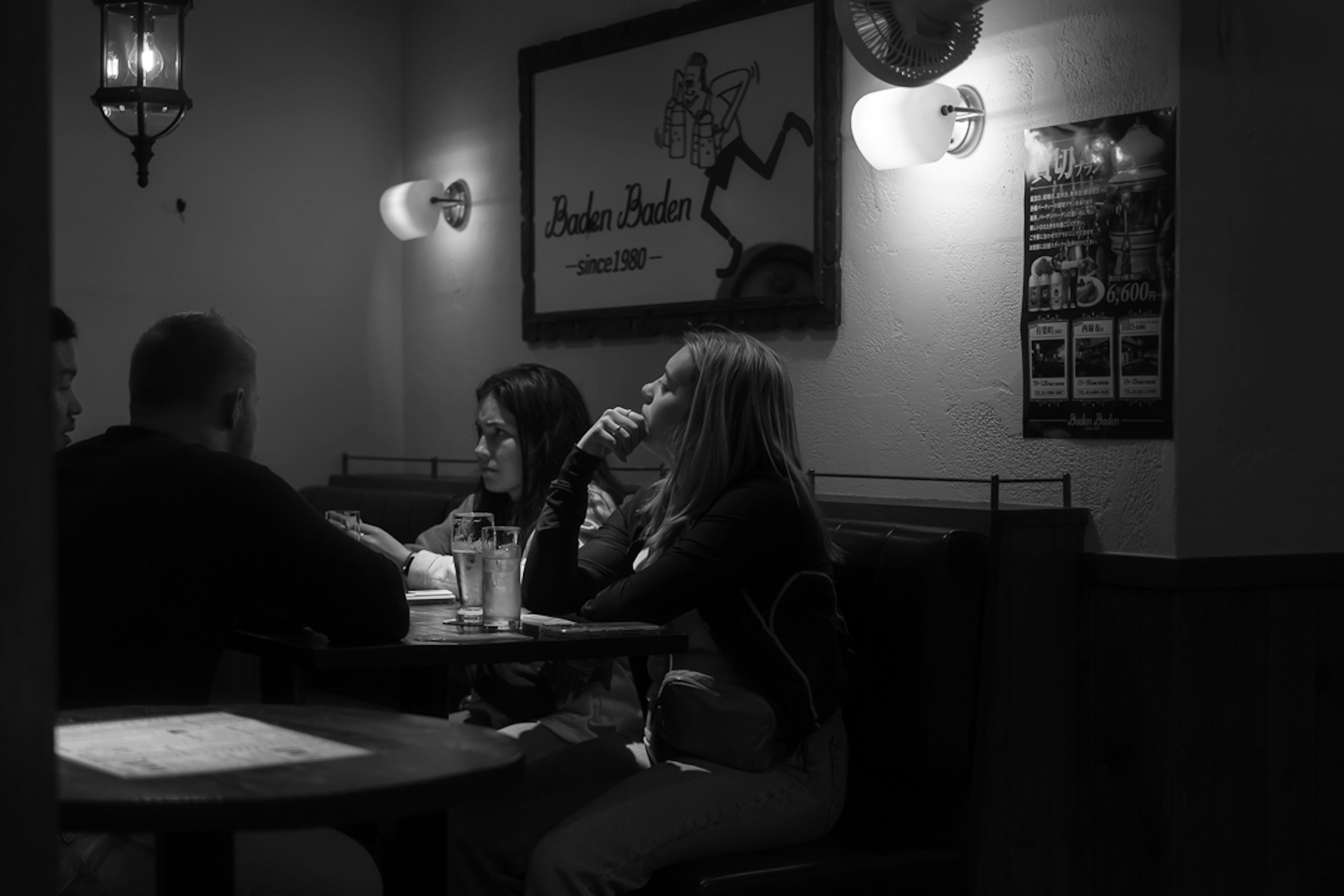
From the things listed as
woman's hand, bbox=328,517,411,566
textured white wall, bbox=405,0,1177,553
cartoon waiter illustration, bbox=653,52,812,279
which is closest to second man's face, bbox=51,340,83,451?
woman's hand, bbox=328,517,411,566

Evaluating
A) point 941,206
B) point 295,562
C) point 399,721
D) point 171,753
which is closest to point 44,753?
point 171,753

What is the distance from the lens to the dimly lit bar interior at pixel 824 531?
2080mm

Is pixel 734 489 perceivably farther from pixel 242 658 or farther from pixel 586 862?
pixel 242 658

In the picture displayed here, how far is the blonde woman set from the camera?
97.0 inches

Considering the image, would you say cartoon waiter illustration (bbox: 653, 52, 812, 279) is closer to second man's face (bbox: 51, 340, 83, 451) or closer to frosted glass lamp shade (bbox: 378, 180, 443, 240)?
frosted glass lamp shade (bbox: 378, 180, 443, 240)

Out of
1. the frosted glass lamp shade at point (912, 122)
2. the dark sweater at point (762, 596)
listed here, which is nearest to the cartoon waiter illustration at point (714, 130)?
the frosted glass lamp shade at point (912, 122)

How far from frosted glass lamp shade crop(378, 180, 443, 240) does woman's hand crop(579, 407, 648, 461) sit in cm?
252

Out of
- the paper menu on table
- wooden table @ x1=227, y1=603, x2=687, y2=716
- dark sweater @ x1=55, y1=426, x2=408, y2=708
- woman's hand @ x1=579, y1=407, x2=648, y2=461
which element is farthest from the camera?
woman's hand @ x1=579, y1=407, x2=648, y2=461

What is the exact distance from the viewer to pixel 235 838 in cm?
186

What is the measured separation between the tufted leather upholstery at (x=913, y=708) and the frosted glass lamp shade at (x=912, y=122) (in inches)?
40.0

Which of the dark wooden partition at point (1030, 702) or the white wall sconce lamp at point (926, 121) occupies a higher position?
the white wall sconce lamp at point (926, 121)

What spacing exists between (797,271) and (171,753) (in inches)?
106

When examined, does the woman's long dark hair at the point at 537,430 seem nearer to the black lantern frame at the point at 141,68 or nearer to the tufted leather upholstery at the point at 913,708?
the tufted leather upholstery at the point at 913,708

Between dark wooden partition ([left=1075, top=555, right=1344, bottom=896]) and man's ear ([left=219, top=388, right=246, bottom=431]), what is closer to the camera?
man's ear ([left=219, top=388, right=246, bottom=431])
